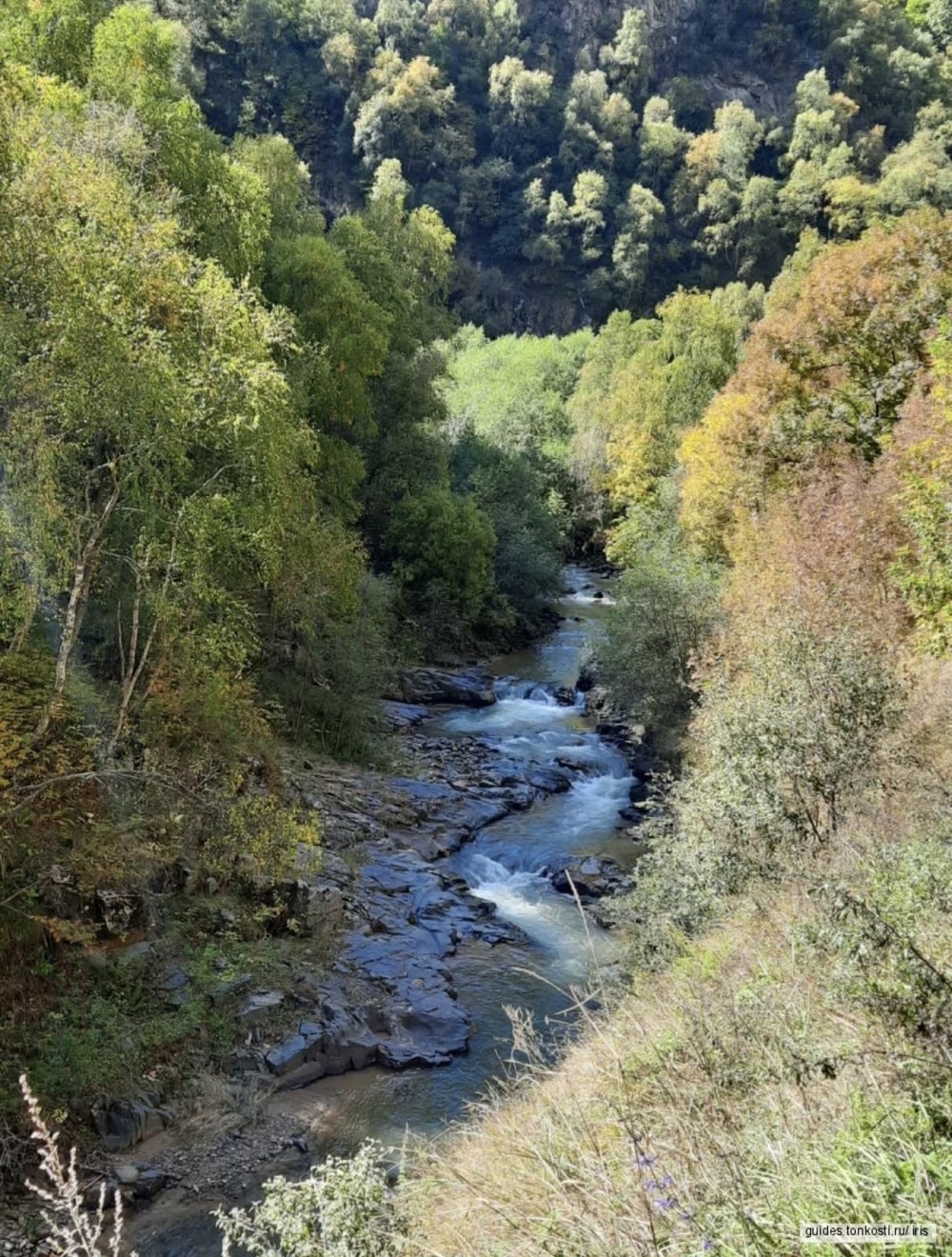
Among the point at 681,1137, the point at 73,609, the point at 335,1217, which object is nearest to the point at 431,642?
the point at 73,609

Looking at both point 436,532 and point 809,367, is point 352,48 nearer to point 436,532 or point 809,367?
point 436,532

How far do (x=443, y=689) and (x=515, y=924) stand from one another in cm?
1184

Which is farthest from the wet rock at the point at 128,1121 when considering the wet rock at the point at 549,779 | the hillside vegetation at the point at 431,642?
the wet rock at the point at 549,779

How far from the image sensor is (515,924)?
13438 mm

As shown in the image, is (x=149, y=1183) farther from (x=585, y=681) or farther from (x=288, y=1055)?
(x=585, y=681)

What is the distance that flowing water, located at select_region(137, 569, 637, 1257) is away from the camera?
884 cm

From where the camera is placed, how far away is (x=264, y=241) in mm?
19734

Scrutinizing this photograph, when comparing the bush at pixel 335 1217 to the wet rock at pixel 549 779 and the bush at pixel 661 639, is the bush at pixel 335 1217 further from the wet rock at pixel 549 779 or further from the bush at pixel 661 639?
the wet rock at pixel 549 779

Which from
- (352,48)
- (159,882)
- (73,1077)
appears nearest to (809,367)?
(159,882)

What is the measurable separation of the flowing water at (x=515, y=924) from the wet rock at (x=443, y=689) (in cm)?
52

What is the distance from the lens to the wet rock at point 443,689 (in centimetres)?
2438

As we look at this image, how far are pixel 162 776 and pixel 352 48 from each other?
80348mm

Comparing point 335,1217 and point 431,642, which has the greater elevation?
point 335,1217

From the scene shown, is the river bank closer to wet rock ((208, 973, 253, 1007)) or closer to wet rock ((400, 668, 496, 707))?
wet rock ((208, 973, 253, 1007))
